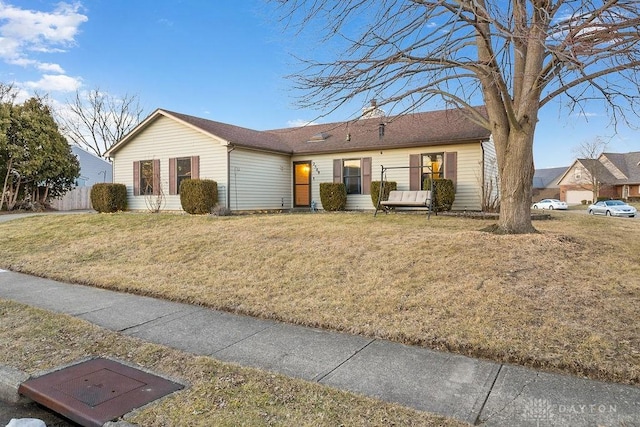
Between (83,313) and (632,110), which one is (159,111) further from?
(632,110)

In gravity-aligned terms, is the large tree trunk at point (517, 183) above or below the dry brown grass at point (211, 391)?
above

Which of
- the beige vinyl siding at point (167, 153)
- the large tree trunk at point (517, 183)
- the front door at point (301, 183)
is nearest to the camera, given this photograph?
the large tree trunk at point (517, 183)

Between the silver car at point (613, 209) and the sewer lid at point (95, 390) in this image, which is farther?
the silver car at point (613, 209)

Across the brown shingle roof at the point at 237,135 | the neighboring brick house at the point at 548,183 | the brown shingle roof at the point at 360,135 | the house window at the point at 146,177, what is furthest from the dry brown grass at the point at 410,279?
the neighboring brick house at the point at 548,183

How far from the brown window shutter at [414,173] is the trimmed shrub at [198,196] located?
24.0 feet

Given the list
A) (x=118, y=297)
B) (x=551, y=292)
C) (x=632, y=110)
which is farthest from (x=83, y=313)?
(x=632, y=110)

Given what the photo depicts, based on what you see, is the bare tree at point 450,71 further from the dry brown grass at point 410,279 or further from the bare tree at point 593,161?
the bare tree at point 593,161

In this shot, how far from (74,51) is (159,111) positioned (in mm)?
7130

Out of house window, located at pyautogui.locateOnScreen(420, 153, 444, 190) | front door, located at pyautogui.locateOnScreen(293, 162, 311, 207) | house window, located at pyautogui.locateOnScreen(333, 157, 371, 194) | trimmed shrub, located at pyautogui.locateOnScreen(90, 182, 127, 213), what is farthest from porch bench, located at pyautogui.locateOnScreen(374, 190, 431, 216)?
trimmed shrub, located at pyautogui.locateOnScreen(90, 182, 127, 213)

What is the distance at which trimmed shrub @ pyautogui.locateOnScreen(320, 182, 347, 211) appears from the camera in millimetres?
15531

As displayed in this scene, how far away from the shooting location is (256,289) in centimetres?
541

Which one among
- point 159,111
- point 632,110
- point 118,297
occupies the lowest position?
point 118,297

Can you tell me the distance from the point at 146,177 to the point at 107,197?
170cm

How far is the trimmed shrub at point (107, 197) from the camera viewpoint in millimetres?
15805
